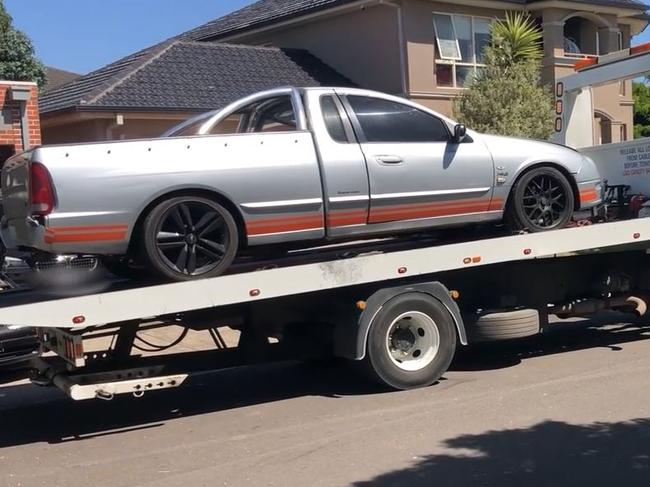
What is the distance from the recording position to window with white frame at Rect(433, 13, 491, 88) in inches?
835

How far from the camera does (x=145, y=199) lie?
654 centimetres

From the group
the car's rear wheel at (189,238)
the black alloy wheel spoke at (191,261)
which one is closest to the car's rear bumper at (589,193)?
the car's rear wheel at (189,238)

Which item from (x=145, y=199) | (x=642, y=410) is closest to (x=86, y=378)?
(x=145, y=199)

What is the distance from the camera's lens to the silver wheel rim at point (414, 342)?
787 centimetres

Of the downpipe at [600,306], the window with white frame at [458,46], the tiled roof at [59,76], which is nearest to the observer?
the downpipe at [600,306]

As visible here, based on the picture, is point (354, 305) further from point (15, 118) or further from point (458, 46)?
point (458, 46)

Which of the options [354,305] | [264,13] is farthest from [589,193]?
[264,13]

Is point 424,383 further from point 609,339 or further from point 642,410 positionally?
point 609,339

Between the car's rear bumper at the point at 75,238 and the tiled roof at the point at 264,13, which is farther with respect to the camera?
the tiled roof at the point at 264,13

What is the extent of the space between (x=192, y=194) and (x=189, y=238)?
0.33 meters

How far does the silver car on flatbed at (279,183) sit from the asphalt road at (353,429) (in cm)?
137

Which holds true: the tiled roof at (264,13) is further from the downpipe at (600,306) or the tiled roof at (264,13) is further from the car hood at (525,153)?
the car hood at (525,153)

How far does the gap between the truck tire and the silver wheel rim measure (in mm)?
569

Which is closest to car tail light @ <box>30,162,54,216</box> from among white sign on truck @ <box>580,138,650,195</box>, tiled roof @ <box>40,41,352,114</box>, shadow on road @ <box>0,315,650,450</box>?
shadow on road @ <box>0,315,650,450</box>
